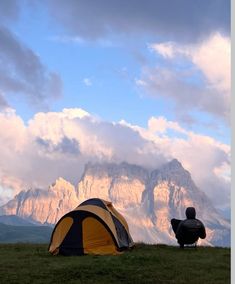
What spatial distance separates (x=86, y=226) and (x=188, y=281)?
1010 cm

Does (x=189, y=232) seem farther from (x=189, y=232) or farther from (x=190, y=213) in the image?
(x=190, y=213)

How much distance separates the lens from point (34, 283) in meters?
15.1

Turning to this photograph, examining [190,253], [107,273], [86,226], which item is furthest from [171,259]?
[86,226]

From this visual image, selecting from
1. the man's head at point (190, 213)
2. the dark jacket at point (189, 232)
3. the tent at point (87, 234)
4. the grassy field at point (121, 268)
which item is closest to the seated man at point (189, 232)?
the dark jacket at point (189, 232)

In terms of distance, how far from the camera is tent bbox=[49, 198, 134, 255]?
23938 millimetres

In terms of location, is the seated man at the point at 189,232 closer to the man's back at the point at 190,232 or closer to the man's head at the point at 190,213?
the man's back at the point at 190,232

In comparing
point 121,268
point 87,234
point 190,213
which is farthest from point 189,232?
point 121,268

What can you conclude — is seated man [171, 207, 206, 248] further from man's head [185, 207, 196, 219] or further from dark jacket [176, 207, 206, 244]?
man's head [185, 207, 196, 219]

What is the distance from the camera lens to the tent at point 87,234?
78.5 ft

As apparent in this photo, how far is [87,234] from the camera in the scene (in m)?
24.3

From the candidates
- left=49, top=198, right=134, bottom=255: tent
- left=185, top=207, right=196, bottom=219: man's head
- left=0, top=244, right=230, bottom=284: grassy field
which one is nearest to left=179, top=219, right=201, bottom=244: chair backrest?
left=185, top=207, right=196, bottom=219: man's head

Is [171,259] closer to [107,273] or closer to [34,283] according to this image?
[107,273]

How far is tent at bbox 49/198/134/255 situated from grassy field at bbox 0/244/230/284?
1444 millimetres

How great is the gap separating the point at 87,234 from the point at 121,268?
7.07 metres
